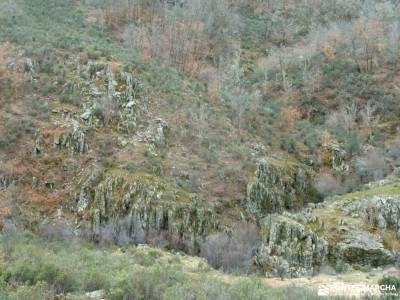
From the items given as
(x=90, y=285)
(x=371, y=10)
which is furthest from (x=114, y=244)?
(x=371, y=10)

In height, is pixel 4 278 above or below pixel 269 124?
above

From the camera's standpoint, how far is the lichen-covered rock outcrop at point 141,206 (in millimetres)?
23656

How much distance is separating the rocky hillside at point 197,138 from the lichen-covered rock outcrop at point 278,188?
11 centimetres

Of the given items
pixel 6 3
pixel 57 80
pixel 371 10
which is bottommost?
pixel 57 80

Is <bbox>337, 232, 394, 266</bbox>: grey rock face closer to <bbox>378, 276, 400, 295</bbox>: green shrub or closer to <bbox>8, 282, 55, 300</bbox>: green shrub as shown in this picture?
<bbox>378, 276, 400, 295</bbox>: green shrub

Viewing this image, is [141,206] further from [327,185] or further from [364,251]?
[327,185]

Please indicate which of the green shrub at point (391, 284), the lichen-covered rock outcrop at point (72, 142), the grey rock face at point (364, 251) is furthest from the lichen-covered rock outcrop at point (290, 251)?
the lichen-covered rock outcrop at point (72, 142)

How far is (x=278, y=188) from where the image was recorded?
29.0 m

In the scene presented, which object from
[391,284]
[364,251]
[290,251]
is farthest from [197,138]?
[391,284]

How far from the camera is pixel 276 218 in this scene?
2333 centimetres

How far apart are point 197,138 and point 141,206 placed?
840cm

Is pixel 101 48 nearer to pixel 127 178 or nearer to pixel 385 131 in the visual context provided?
pixel 127 178

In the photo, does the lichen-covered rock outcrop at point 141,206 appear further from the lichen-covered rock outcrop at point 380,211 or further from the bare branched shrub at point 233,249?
the lichen-covered rock outcrop at point 380,211

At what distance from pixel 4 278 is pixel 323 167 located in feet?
92.6
